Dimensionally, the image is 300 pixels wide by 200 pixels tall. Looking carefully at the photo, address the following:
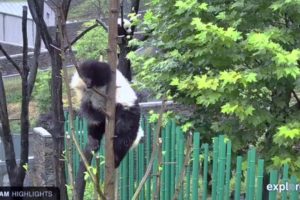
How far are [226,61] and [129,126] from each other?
1552mm

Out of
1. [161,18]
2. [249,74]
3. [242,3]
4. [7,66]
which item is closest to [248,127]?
[249,74]

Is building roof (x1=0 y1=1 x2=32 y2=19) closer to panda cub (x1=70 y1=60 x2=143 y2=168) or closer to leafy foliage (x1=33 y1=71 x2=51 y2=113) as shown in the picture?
leafy foliage (x1=33 y1=71 x2=51 y2=113)

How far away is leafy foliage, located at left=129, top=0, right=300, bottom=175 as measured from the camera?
473cm

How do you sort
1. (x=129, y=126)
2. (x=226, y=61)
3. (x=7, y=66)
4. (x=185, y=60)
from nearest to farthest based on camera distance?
(x=129, y=126), (x=226, y=61), (x=185, y=60), (x=7, y=66)

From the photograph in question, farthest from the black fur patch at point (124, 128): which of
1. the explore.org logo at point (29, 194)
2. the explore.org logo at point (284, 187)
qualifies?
the explore.org logo at point (284, 187)

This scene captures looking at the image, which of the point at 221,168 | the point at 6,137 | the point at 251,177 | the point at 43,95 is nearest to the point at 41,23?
the point at 6,137

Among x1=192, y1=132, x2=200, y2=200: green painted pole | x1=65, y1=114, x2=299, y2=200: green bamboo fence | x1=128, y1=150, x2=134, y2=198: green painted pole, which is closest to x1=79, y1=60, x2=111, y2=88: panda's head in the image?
x1=65, y1=114, x2=299, y2=200: green bamboo fence

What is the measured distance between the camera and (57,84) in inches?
179

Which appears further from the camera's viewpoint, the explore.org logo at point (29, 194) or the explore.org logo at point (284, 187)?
the explore.org logo at point (29, 194)

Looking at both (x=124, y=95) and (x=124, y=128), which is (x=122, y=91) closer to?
(x=124, y=95)

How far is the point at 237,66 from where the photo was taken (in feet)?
17.3

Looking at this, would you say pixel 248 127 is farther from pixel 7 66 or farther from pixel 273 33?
pixel 7 66

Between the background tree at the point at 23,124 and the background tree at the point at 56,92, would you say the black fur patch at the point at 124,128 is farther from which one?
the background tree at the point at 23,124

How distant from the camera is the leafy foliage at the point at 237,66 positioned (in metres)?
4.73
